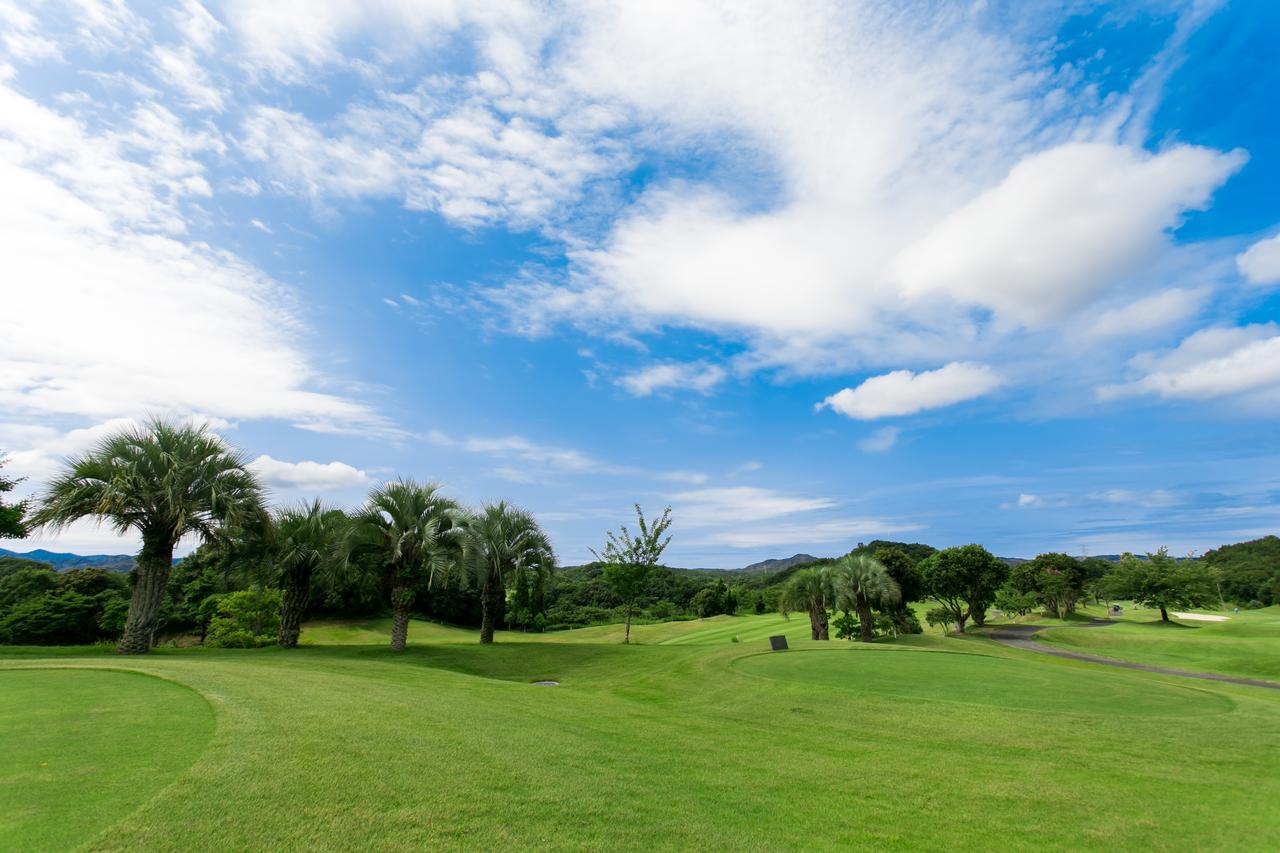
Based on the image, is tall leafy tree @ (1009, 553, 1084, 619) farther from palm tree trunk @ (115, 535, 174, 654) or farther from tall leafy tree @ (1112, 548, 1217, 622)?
palm tree trunk @ (115, 535, 174, 654)

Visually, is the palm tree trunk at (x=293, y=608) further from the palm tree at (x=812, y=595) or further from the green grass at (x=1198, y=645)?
the green grass at (x=1198, y=645)

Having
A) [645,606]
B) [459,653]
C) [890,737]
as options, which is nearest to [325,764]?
[890,737]

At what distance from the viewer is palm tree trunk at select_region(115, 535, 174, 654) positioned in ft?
61.2

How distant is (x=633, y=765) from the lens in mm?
7547

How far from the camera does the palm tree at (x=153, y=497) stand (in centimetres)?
1830

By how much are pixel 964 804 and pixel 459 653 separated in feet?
63.2

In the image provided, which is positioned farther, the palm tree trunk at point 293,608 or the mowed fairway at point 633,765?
the palm tree trunk at point 293,608

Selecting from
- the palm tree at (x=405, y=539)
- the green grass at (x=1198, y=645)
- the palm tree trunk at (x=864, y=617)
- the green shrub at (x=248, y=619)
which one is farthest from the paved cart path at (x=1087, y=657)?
the green shrub at (x=248, y=619)

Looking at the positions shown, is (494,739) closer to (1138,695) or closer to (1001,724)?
(1001,724)

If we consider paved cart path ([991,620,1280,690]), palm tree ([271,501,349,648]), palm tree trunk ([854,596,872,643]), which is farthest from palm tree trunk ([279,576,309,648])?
paved cart path ([991,620,1280,690])

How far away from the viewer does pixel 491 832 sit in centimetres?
488

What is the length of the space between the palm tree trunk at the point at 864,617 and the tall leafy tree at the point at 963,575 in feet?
83.5

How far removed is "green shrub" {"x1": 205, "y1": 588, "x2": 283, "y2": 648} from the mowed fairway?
1482cm

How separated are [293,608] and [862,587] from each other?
84.5ft
